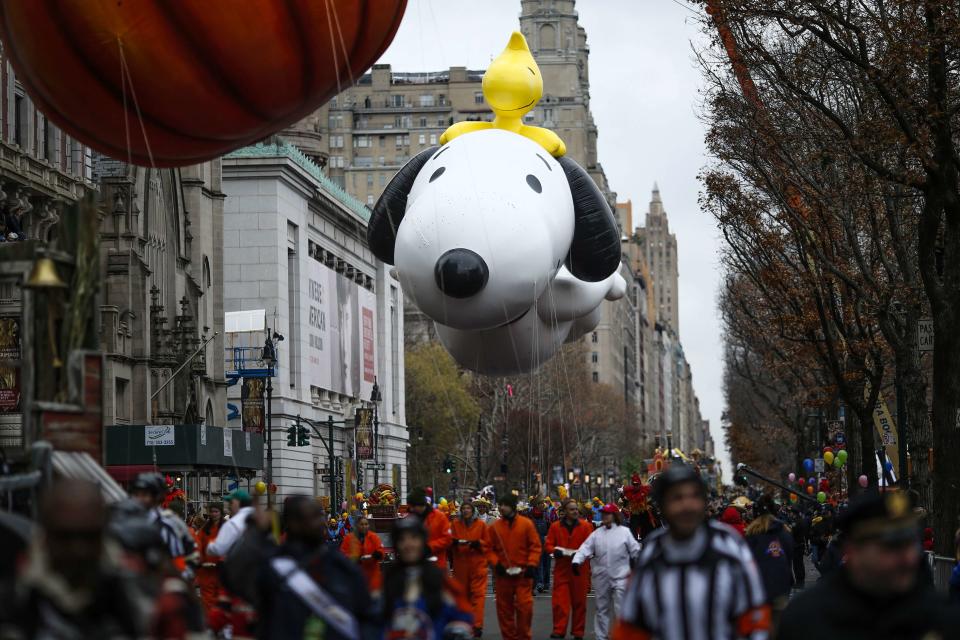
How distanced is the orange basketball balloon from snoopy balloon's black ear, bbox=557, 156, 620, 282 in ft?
12.3

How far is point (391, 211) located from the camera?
1560 centimetres

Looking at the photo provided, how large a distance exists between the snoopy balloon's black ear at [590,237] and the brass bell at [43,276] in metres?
6.50

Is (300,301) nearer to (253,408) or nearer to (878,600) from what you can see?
(253,408)

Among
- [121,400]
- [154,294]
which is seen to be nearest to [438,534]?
[121,400]

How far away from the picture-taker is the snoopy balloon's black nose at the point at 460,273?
43.7 ft

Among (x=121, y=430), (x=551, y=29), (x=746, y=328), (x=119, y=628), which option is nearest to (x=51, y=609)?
(x=119, y=628)

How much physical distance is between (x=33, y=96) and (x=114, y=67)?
1.14 m

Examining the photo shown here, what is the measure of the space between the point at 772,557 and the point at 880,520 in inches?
361

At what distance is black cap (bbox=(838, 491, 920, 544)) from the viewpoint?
5.67 m

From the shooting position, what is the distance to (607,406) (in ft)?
363

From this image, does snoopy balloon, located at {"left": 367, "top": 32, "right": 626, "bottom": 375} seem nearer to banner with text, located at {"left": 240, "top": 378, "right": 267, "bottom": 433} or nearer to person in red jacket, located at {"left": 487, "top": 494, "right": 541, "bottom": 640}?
person in red jacket, located at {"left": 487, "top": 494, "right": 541, "bottom": 640}

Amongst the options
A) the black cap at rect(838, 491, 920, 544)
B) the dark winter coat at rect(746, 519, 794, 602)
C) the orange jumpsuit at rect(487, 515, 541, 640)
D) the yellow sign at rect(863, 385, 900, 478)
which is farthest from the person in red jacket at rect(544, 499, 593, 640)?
the yellow sign at rect(863, 385, 900, 478)

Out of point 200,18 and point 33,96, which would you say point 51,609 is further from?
point 33,96

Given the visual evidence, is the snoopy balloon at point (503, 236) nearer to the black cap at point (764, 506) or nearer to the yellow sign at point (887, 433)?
the black cap at point (764, 506)
